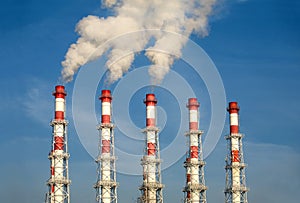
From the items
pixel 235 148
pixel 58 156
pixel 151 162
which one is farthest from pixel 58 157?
pixel 235 148

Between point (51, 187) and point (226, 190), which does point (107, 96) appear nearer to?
point (51, 187)

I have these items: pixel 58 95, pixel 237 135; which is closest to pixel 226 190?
pixel 237 135

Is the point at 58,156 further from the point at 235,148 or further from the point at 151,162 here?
the point at 235,148

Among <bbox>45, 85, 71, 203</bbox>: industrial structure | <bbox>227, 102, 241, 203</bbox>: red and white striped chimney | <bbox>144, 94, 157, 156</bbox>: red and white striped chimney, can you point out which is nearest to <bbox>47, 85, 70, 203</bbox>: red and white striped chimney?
<bbox>45, 85, 71, 203</bbox>: industrial structure

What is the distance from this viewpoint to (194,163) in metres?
72.5

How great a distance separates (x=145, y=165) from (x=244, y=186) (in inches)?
502

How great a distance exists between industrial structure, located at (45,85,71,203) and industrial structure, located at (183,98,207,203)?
1627 cm

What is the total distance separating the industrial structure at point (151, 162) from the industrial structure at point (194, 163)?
4367mm

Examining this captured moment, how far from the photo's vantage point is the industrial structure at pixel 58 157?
63250 millimetres

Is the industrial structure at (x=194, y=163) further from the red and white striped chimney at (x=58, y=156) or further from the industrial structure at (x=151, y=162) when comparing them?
the red and white striped chimney at (x=58, y=156)

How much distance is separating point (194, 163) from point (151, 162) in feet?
19.4

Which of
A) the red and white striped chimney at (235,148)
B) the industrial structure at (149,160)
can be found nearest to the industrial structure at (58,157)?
the industrial structure at (149,160)

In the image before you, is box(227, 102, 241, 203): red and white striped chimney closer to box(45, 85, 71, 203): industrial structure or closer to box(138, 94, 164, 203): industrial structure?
box(138, 94, 164, 203): industrial structure

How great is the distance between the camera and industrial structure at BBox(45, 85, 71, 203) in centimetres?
6325
